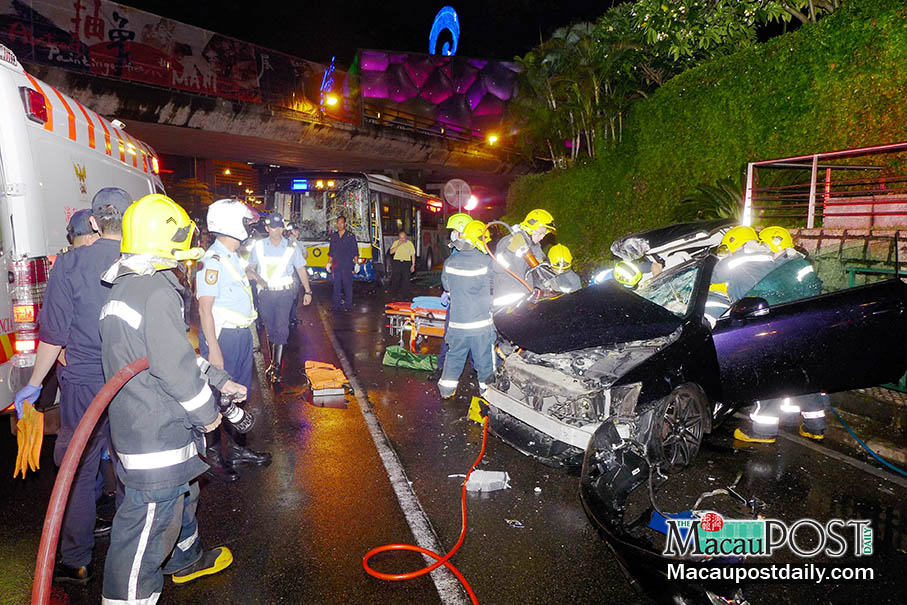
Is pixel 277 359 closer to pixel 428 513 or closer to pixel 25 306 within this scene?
pixel 25 306

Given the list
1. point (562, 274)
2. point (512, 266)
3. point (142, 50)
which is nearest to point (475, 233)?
point (512, 266)

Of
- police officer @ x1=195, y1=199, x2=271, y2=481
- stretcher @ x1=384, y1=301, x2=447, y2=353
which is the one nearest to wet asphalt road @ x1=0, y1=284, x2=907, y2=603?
police officer @ x1=195, y1=199, x2=271, y2=481

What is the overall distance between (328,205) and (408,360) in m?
9.43

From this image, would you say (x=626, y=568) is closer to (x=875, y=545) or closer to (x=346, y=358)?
(x=875, y=545)

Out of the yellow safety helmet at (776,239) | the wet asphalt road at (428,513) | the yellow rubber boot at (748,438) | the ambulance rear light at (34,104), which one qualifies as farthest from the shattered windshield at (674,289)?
the ambulance rear light at (34,104)

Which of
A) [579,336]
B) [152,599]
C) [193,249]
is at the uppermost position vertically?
[193,249]

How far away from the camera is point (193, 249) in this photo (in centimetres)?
269

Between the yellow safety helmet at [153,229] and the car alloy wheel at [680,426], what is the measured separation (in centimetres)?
334

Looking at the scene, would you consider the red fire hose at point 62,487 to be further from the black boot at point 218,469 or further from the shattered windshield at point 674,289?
the shattered windshield at point 674,289

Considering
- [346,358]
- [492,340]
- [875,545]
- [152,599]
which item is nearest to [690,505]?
[875,545]

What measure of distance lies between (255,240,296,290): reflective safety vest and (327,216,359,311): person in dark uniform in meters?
5.60

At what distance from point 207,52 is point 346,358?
61.3 feet

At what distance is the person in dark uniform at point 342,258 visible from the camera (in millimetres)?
12633

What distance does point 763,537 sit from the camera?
336 centimetres
